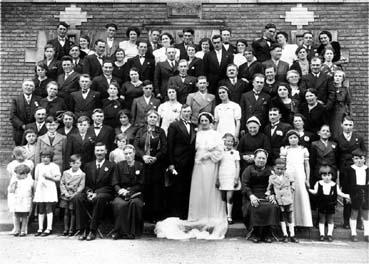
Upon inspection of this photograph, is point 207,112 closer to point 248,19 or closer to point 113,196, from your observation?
point 113,196

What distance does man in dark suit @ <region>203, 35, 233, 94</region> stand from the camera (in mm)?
9297

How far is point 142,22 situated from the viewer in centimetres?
1195

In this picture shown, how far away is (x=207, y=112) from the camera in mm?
8141

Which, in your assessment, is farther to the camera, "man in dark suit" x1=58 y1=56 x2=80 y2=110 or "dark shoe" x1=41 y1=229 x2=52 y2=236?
"man in dark suit" x1=58 y1=56 x2=80 y2=110

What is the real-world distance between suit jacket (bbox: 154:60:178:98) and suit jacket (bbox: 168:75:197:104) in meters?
0.35

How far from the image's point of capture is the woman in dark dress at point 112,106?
28.4ft

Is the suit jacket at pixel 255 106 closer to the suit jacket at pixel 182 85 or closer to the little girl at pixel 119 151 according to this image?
the suit jacket at pixel 182 85

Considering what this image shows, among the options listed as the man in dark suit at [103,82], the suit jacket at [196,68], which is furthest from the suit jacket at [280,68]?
the man in dark suit at [103,82]

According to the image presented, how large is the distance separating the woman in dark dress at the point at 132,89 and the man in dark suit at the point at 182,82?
562 mm

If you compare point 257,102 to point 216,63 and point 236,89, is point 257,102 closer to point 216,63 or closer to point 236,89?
point 236,89

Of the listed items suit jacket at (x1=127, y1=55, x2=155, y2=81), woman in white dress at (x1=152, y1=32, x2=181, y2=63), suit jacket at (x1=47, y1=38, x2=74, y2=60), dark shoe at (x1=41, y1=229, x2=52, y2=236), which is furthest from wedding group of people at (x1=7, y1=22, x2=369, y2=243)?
suit jacket at (x1=47, y1=38, x2=74, y2=60)

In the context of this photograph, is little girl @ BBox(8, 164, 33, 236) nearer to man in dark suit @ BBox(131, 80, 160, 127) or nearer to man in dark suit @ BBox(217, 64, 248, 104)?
man in dark suit @ BBox(131, 80, 160, 127)

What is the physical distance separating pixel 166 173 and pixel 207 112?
115cm

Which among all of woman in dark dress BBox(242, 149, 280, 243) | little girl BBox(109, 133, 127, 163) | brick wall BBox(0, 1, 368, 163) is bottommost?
woman in dark dress BBox(242, 149, 280, 243)
